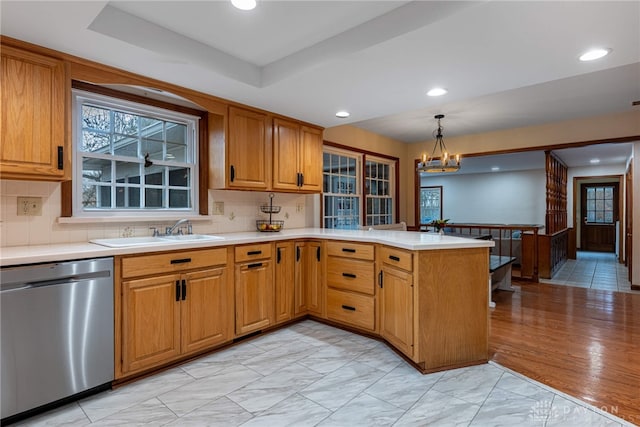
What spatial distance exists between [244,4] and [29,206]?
1931mm

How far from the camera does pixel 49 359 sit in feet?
6.23

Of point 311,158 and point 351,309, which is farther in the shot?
point 311,158

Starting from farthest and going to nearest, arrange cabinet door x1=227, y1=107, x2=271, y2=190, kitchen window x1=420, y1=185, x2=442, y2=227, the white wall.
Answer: kitchen window x1=420, y1=185, x2=442, y2=227 < the white wall < cabinet door x1=227, y1=107, x2=271, y2=190

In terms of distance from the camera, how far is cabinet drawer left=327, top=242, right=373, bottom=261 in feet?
9.96

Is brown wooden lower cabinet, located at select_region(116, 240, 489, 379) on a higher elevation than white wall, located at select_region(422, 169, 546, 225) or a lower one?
lower

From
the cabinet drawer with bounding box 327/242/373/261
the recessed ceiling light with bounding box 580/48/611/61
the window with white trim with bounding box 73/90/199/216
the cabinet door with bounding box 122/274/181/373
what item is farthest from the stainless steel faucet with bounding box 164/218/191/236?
the recessed ceiling light with bounding box 580/48/611/61

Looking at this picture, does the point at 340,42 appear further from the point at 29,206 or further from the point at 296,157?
the point at 29,206

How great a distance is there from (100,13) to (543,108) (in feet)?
15.4

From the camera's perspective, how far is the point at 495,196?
10.2m

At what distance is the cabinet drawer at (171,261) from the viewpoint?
7.25 ft

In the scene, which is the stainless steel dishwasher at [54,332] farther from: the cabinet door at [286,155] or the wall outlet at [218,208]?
the cabinet door at [286,155]

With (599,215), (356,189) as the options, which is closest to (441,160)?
(356,189)

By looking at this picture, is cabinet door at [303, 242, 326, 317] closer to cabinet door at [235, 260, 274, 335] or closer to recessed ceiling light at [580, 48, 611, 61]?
cabinet door at [235, 260, 274, 335]

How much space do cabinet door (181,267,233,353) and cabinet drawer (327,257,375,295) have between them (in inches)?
39.5
